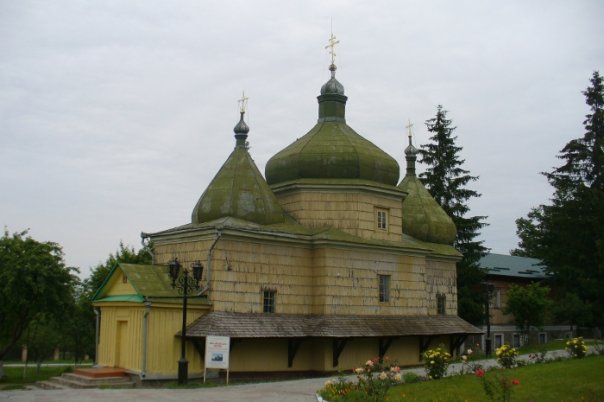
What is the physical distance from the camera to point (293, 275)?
80.2 ft

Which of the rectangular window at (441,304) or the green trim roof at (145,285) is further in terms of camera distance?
the rectangular window at (441,304)

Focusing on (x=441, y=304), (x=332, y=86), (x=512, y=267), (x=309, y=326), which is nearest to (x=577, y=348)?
(x=309, y=326)

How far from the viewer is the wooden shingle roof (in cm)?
2138

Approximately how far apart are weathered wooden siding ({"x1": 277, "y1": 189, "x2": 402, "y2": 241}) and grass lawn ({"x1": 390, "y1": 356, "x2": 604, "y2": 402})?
28.1 feet

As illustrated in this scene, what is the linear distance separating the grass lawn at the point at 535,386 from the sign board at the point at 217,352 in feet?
19.0

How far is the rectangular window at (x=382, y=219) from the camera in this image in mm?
26906

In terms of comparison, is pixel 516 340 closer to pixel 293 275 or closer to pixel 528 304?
pixel 528 304

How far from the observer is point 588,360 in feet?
64.3

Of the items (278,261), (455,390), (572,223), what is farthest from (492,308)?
(455,390)

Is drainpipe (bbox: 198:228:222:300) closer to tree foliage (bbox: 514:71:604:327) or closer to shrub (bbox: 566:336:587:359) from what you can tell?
shrub (bbox: 566:336:587:359)

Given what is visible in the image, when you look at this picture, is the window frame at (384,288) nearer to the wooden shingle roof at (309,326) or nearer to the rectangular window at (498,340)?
the wooden shingle roof at (309,326)

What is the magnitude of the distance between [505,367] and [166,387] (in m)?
9.83

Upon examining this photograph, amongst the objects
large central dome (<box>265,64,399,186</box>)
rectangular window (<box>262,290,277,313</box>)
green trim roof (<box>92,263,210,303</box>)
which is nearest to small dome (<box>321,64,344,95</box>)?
large central dome (<box>265,64,399,186</box>)

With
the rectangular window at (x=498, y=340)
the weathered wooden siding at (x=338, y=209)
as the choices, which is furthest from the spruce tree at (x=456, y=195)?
the weathered wooden siding at (x=338, y=209)
